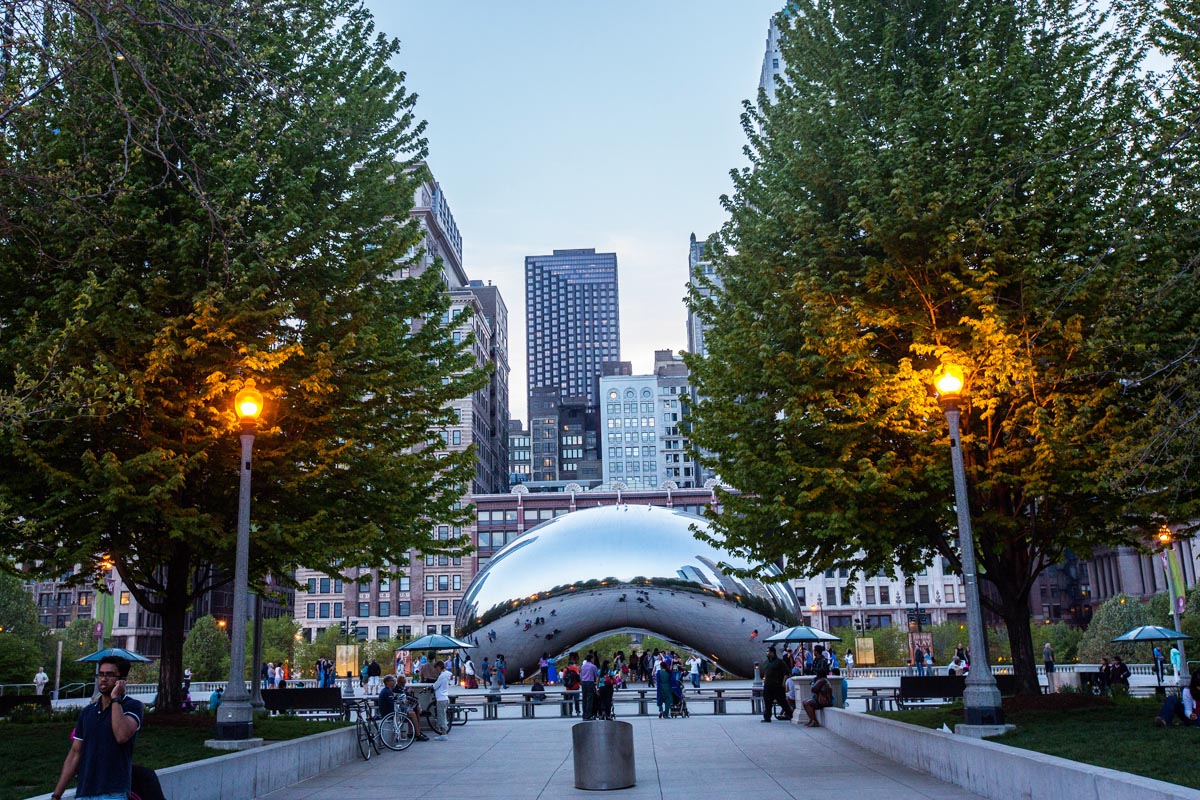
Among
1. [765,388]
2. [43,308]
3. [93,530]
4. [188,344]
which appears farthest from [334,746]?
[765,388]

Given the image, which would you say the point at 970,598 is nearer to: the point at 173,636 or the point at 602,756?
the point at 602,756

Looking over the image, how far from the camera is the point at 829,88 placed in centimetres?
2084

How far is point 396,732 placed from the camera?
68.4 ft

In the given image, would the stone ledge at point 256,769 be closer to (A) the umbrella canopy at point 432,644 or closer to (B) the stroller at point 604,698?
(B) the stroller at point 604,698

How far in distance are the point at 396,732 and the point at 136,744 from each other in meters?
6.63

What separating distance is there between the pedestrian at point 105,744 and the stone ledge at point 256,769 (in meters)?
1.96

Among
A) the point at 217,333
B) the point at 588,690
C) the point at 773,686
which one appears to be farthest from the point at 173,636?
the point at 773,686

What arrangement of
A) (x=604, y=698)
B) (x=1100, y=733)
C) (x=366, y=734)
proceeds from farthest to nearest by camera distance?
1. (x=604, y=698)
2. (x=366, y=734)
3. (x=1100, y=733)

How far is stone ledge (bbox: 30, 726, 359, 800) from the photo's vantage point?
36.6 ft

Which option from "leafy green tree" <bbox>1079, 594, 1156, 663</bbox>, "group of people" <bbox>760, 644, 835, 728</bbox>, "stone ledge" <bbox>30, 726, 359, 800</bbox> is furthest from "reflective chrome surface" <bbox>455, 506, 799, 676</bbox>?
"stone ledge" <bbox>30, 726, 359, 800</bbox>

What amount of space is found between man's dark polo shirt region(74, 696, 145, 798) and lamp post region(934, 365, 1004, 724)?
11236 millimetres

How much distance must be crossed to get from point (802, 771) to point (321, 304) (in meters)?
11.5

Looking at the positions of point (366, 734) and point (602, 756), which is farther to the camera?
point (366, 734)

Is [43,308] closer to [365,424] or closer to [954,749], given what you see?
[365,424]
